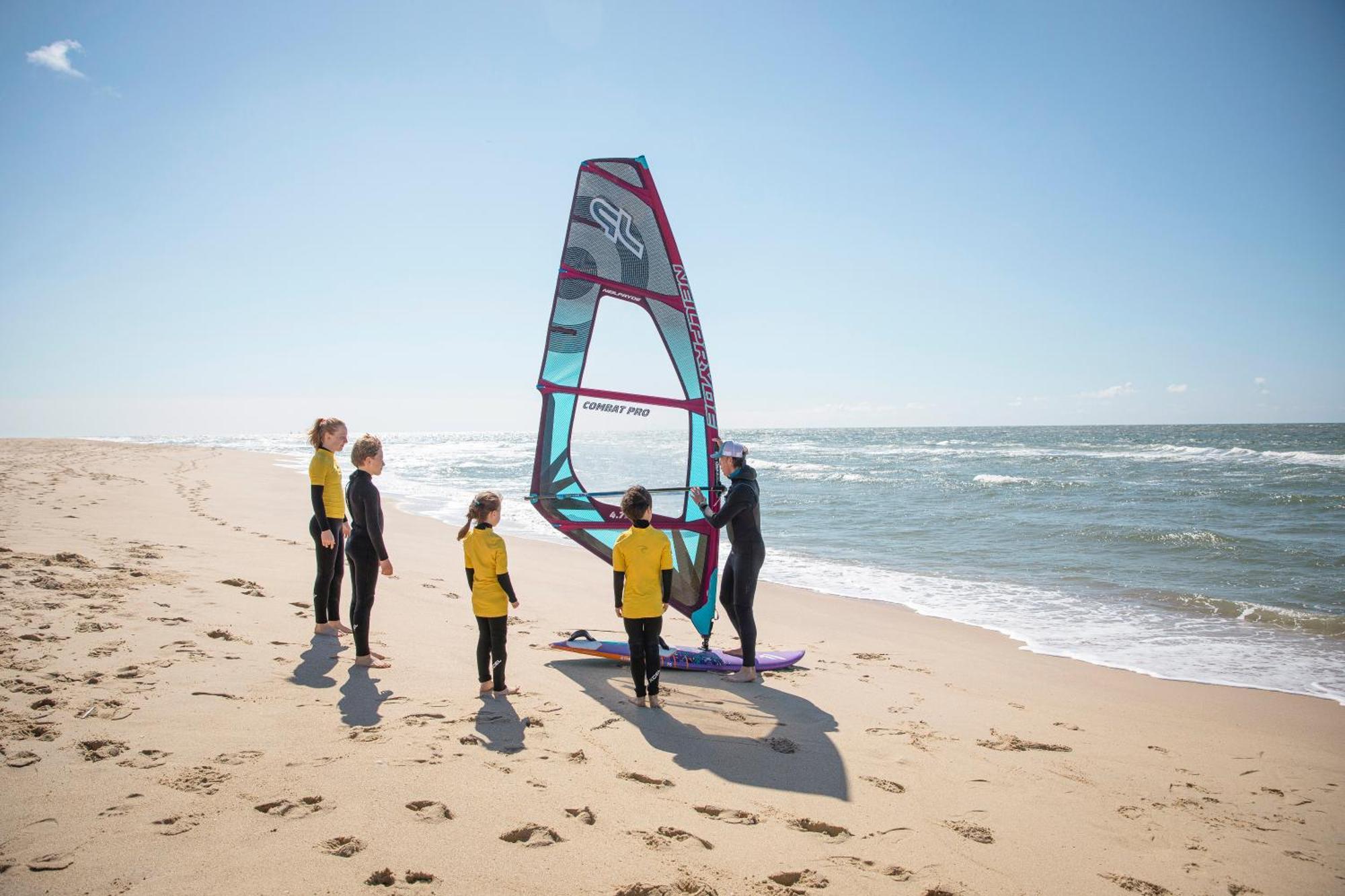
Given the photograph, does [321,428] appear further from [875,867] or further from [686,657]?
[875,867]

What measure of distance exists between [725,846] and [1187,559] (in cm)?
944

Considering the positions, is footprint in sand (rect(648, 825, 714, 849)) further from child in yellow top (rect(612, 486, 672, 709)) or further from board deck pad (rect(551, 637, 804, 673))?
board deck pad (rect(551, 637, 804, 673))

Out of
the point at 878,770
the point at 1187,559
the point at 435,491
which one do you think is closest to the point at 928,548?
the point at 1187,559

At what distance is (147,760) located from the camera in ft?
8.47

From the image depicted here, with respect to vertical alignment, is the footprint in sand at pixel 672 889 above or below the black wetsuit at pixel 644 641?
below

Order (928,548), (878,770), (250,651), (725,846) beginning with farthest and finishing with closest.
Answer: (928,548) < (250,651) < (878,770) < (725,846)

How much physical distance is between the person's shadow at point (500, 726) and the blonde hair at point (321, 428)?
2039mm

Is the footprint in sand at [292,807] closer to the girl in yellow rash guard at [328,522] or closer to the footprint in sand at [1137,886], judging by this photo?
the girl in yellow rash guard at [328,522]

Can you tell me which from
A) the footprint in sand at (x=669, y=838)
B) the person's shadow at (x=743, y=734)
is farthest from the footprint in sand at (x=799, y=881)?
the person's shadow at (x=743, y=734)

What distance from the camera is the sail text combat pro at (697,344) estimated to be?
16.3ft

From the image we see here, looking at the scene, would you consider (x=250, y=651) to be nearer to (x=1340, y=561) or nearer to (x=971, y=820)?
(x=971, y=820)

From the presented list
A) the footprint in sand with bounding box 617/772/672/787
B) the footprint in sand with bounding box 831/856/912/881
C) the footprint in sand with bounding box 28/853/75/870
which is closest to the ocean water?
the footprint in sand with bounding box 617/772/672/787

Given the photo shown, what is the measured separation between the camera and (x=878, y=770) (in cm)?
304

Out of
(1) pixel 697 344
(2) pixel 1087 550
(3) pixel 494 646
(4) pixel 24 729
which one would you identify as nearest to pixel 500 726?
(3) pixel 494 646
